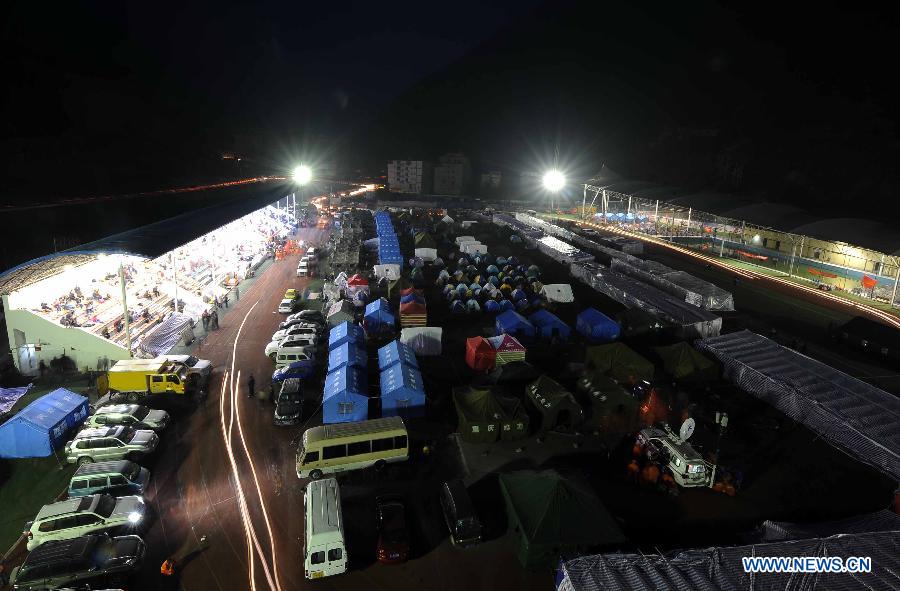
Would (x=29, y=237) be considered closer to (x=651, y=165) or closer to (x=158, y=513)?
(x=158, y=513)

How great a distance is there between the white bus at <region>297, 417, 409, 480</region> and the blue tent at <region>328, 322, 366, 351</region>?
5.28m

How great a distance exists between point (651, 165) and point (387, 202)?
4771 cm

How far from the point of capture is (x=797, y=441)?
1292cm

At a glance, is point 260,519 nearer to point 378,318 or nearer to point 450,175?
point 378,318

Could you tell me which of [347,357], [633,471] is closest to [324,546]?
[633,471]

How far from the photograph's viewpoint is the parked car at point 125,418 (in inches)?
495

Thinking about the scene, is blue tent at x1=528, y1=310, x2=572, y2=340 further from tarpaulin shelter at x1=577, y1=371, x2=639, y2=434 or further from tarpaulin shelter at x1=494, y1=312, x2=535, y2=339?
tarpaulin shelter at x1=577, y1=371, x2=639, y2=434

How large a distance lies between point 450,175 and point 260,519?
68981 millimetres

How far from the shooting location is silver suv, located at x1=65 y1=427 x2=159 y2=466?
1149 centimetres

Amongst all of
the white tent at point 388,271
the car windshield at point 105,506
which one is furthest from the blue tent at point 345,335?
the white tent at point 388,271

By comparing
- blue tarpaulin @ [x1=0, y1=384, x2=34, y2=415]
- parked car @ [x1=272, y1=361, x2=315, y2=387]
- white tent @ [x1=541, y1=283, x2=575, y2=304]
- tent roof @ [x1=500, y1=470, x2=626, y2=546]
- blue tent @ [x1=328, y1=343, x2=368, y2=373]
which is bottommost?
blue tarpaulin @ [x1=0, y1=384, x2=34, y2=415]

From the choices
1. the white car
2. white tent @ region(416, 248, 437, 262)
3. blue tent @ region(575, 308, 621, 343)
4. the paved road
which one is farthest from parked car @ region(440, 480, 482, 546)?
white tent @ region(416, 248, 437, 262)

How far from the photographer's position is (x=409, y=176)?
75.1m

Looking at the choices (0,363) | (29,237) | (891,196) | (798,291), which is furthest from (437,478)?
(891,196)
